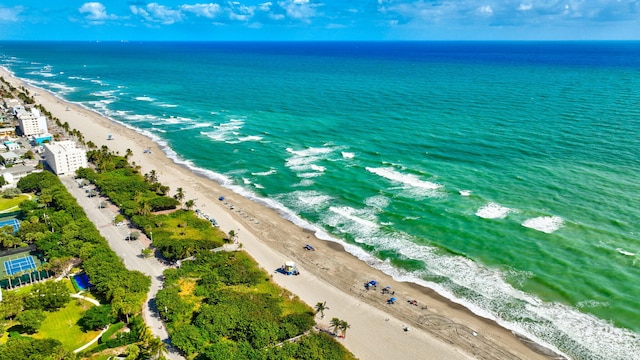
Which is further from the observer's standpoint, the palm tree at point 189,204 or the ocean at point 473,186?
the palm tree at point 189,204

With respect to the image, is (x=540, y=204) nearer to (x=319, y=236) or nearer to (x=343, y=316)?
(x=319, y=236)

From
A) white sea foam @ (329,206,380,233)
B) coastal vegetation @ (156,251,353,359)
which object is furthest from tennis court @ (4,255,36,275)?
white sea foam @ (329,206,380,233)

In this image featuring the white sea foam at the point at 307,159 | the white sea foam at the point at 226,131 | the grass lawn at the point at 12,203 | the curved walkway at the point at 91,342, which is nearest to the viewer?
the curved walkway at the point at 91,342

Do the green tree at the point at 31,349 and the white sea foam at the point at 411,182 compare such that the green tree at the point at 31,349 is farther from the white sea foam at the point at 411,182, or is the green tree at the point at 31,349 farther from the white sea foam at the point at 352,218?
the white sea foam at the point at 411,182

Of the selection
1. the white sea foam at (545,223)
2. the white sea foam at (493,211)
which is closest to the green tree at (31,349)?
the white sea foam at (493,211)

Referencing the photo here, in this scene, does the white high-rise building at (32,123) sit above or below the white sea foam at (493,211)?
above

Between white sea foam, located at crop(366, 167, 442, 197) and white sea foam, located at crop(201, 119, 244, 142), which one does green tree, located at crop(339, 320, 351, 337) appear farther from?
white sea foam, located at crop(201, 119, 244, 142)
